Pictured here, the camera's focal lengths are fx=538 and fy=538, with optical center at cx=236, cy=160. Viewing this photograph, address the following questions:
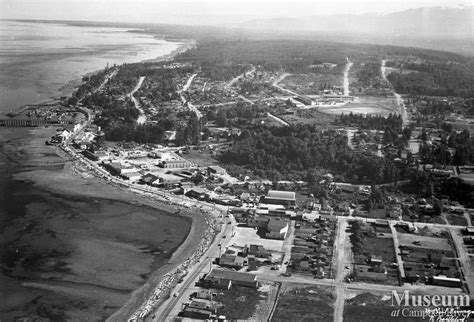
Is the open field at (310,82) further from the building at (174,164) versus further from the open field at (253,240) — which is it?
the open field at (253,240)

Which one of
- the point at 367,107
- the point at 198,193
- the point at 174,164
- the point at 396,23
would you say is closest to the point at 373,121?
the point at 367,107

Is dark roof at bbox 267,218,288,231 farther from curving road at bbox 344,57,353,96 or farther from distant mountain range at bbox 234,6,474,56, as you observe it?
distant mountain range at bbox 234,6,474,56

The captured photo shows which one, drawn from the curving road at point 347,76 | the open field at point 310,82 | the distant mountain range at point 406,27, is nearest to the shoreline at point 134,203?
the open field at point 310,82

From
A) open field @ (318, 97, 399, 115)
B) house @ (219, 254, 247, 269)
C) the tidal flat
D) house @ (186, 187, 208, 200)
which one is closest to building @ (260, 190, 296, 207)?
house @ (186, 187, 208, 200)

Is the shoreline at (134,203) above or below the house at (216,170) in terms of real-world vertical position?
below

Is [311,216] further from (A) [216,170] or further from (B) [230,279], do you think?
(A) [216,170]

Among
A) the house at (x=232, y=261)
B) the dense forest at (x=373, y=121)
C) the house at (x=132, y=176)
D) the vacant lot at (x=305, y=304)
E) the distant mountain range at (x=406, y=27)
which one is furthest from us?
the distant mountain range at (x=406, y=27)
